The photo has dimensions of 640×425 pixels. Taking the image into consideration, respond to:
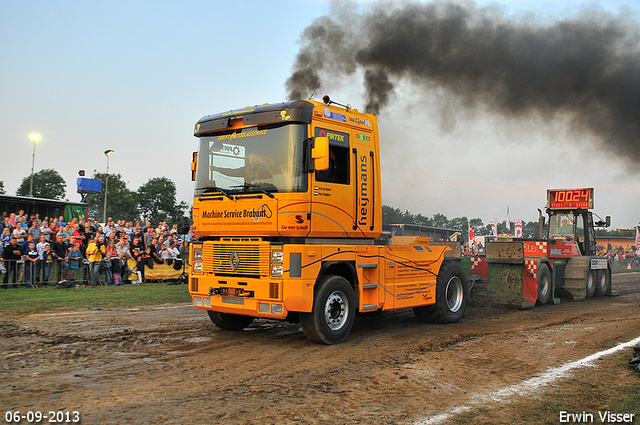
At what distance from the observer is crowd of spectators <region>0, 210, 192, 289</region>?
15.2 m

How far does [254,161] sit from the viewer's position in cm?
774

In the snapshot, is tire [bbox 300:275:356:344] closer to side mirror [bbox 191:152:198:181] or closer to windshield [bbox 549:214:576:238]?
side mirror [bbox 191:152:198:181]

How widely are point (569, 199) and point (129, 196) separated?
59.3 metres

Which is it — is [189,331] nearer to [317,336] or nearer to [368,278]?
[317,336]

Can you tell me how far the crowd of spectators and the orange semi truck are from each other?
655 cm

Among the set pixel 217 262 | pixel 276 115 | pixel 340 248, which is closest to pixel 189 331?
pixel 217 262

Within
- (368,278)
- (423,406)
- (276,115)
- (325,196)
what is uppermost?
(276,115)

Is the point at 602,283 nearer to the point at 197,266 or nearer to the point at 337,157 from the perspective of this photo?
the point at 337,157

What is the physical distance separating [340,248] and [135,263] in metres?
11.8

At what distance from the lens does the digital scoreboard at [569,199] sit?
1672 centimetres

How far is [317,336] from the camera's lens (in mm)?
7434

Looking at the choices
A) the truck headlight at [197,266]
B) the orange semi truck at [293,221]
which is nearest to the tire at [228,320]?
the orange semi truck at [293,221]

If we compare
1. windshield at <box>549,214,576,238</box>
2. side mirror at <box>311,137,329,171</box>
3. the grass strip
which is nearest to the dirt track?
the grass strip

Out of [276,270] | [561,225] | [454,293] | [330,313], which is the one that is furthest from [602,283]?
[276,270]
